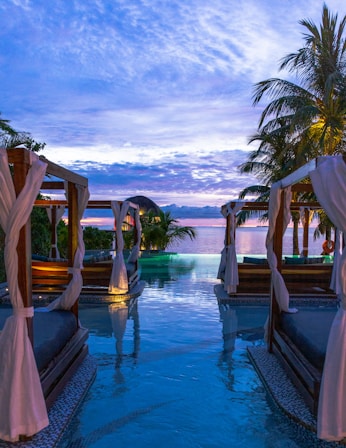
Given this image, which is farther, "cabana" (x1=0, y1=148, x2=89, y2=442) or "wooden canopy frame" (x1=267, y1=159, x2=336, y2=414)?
"wooden canopy frame" (x1=267, y1=159, x2=336, y2=414)

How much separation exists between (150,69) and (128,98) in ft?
6.33

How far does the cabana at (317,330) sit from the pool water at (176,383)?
37 centimetres

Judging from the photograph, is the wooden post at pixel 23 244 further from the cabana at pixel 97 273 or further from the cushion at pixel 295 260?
the cushion at pixel 295 260

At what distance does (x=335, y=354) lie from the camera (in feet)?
9.95

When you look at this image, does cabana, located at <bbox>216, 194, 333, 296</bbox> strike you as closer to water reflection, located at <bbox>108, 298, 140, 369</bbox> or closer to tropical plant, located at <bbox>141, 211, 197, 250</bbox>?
water reflection, located at <bbox>108, 298, 140, 369</bbox>

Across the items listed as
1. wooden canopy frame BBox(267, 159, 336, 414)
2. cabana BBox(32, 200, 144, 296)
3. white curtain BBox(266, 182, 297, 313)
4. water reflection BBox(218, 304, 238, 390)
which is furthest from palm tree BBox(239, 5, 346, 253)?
white curtain BBox(266, 182, 297, 313)

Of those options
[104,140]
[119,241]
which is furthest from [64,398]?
[104,140]

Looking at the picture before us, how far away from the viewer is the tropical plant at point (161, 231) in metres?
17.7

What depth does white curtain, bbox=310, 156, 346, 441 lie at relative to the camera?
117 inches

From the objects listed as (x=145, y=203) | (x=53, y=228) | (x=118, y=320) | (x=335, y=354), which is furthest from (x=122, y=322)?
(x=145, y=203)

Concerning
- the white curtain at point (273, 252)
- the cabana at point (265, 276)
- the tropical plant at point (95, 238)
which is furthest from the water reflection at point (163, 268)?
the white curtain at point (273, 252)

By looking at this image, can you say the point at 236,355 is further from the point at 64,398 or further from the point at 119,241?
the point at 119,241

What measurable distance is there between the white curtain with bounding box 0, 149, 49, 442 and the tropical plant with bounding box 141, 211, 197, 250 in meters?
14.6

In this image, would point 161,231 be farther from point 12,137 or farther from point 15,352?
point 15,352
